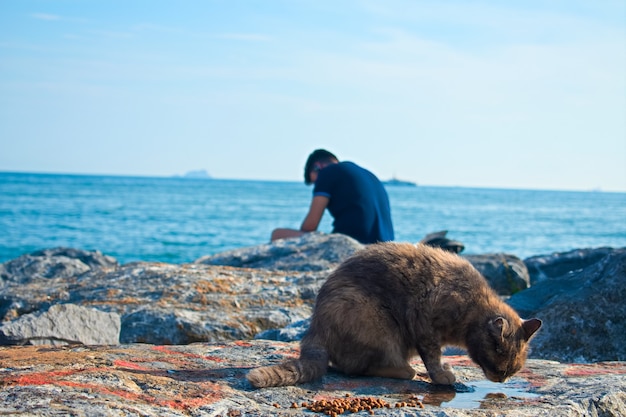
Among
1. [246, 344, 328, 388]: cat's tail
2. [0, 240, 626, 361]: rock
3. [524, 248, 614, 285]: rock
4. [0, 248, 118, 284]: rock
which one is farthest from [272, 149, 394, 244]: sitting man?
[246, 344, 328, 388]: cat's tail

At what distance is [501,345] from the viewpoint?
16.1ft

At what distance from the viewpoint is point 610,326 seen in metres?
6.69

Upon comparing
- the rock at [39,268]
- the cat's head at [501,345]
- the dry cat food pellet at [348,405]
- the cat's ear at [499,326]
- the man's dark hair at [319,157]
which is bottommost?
the rock at [39,268]

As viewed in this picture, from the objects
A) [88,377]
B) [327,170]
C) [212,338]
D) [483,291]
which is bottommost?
[212,338]

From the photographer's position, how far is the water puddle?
4.28 metres

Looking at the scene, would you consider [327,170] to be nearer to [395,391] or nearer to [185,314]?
[185,314]

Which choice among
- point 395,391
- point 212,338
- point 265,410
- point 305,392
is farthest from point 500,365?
point 212,338

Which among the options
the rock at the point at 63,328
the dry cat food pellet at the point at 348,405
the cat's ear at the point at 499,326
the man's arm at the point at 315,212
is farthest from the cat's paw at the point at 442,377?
the man's arm at the point at 315,212

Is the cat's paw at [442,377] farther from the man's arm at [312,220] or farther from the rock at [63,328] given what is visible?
the man's arm at [312,220]

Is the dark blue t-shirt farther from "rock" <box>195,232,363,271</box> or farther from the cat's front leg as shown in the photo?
the cat's front leg

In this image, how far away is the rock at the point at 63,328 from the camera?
247 inches

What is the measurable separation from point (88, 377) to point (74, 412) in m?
0.70

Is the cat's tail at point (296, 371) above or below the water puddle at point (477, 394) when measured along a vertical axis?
above

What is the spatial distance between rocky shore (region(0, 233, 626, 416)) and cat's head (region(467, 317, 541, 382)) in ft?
0.38
